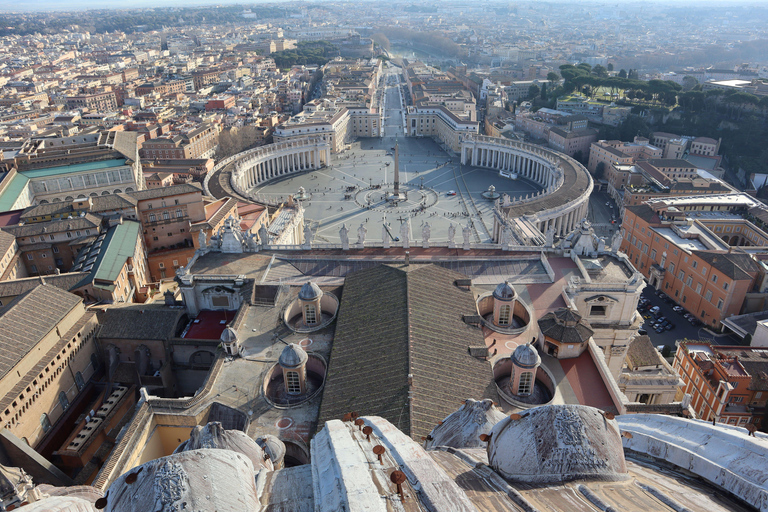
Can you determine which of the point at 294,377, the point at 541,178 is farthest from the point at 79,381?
the point at 541,178

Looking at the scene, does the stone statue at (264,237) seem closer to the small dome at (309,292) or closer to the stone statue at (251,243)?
the stone statue at (251,243)

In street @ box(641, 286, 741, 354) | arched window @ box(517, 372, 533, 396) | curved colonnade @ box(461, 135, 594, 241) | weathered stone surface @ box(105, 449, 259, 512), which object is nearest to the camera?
weathered stone surface @ box(105, 449, 259, 512)

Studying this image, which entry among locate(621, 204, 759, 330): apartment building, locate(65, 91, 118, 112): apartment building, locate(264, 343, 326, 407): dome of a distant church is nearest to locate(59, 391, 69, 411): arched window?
locate(264, 343, 326, 407): dome of a distant church

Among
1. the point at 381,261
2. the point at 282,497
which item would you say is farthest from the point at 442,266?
the point at 282,497

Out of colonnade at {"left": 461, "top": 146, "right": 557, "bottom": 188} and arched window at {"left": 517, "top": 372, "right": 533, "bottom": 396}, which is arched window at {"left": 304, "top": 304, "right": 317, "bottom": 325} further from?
colonnade at {"left": 461, "top": 146, "right": 557, "bottom": 188}

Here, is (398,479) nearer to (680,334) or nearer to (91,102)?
(680,334)

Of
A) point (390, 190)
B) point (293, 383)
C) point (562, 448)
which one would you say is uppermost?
point (562, 448)

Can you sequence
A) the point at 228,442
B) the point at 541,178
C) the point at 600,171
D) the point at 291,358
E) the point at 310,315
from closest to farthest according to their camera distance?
1. the point at 228,442
2. the point at 291,358
3. the point at 310,315
4. the point at 541,178
5. the point at 600,171
